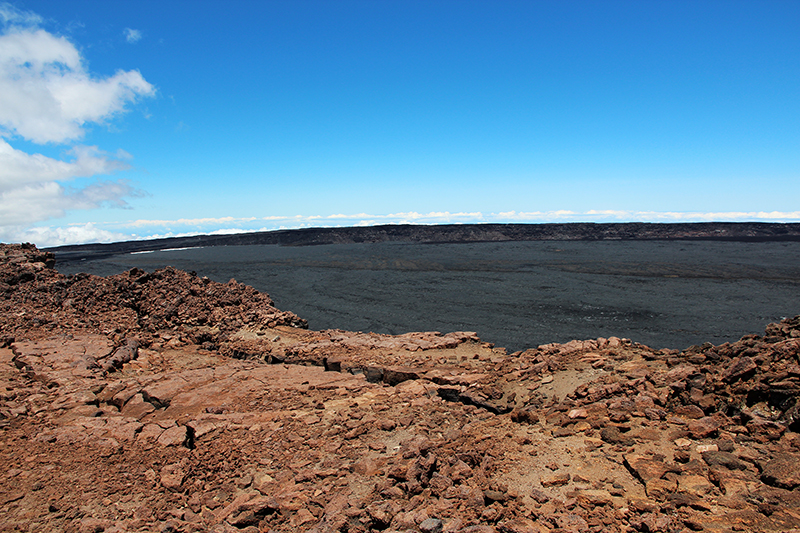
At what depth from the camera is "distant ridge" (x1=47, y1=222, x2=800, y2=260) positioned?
61.6 meters

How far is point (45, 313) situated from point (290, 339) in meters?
6.94

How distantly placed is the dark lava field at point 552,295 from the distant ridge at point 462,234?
89.9ft

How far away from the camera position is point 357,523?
3.86m

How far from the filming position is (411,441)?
5.27 metres

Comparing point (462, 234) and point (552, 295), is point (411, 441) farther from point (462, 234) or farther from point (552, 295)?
point (462, 234)

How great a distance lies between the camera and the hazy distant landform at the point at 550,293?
15.4 meters

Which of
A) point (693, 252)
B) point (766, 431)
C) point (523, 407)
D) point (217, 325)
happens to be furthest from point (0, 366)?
point (693, 252)

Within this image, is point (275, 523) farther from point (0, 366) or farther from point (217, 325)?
point (217, 325)

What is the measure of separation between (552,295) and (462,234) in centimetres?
5280

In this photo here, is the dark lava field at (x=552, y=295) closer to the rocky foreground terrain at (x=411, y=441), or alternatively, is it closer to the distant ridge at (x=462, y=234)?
the rocky foreground terrain at (x=411, y=441)

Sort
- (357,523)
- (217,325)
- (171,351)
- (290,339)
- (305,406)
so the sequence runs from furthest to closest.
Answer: (217,325), (290,339), (171,351), (305,406), (357,523)

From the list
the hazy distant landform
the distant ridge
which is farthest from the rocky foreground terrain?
the distant ridge

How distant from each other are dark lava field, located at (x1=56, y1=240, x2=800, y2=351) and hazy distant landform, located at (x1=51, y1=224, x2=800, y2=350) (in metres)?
0.06

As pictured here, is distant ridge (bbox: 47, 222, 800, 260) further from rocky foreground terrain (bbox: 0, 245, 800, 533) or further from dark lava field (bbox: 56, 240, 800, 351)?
rocky foreground terrain (bbox: 0, 245, 800, 533)
